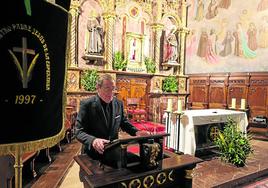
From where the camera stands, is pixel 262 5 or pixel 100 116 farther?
pixel 262 5

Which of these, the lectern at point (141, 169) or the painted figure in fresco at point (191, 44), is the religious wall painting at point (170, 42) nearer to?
the painted figure in fresco at point (191, 44)

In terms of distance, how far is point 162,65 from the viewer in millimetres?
10719

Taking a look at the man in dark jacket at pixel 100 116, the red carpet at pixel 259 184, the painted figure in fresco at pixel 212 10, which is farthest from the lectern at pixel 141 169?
the painted figure in fresco at pixel 212 10

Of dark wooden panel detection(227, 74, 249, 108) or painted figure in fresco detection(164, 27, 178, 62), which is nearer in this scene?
dark wooden panel detection(227, 74, 249, 108)

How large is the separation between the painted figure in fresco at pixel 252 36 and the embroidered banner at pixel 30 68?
9.41m

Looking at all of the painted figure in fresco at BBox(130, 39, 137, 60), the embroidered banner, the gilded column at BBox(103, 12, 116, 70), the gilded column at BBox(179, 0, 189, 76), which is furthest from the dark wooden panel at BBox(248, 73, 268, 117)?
the embroidered banner

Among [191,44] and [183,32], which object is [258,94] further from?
[183,32]

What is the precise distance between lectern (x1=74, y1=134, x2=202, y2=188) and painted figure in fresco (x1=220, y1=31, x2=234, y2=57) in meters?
8.88

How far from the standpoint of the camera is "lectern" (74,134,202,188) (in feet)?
6.08

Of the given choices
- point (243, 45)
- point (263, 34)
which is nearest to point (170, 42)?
point (243, 45)

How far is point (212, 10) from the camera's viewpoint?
10.6 meters

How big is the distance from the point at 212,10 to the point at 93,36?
20.1 ft

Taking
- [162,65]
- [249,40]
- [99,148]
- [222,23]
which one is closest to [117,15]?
[162,65]

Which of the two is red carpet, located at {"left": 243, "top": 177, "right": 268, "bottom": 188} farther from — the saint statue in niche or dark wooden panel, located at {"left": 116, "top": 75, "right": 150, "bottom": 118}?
the saint statue in niche
